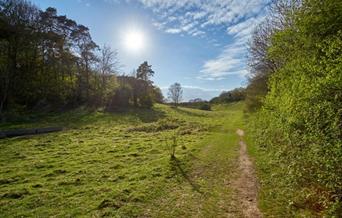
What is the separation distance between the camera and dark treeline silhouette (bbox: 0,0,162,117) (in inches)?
1491

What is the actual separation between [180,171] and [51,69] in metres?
41.8

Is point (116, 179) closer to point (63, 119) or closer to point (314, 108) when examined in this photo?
point (314, 108)

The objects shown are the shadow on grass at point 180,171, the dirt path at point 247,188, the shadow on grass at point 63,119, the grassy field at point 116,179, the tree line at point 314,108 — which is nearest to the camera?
the tree line at point 314,108

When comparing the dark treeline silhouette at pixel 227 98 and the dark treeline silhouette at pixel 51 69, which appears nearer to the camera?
the dark treeline silhouette at pixel 51 69

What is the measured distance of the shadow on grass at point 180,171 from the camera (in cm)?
1102

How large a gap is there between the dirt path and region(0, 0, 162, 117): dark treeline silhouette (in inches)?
1363

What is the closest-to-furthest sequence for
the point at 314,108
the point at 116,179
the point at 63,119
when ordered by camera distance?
the point at 314,108 < the point at 116,179 < the point at 63,119

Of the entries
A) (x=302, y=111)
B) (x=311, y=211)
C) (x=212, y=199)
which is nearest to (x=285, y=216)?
(x=311, y=211)

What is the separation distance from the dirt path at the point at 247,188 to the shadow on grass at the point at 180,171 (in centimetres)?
166

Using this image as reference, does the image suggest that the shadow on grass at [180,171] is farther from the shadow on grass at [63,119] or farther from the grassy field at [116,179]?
the shadow on grass at [63,119]

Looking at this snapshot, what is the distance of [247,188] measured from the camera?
35.6 feet

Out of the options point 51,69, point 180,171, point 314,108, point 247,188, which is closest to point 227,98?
point 51,69

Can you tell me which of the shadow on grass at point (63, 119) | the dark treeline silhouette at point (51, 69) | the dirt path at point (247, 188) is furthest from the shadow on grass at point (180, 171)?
the dark treeline silhouette at point (51, 69)

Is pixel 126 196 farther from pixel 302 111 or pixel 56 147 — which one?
pixel 56 147
